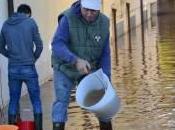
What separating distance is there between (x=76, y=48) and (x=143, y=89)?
625 centimetres

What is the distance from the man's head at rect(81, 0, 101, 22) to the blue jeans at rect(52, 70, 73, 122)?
0.67 metres

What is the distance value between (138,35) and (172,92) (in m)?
14.6

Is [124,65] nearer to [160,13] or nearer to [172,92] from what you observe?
[172,92]

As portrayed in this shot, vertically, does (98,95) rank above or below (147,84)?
above

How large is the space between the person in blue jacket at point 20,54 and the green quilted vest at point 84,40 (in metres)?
2.14

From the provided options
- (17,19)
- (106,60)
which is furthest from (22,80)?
(106,60)

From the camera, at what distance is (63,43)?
6938 millimetres

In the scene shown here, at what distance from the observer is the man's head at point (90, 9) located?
22.1 feet

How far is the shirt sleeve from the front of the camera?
682cm

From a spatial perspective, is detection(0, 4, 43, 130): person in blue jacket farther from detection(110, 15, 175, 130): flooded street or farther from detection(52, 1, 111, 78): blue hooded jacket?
detection(52, 1, 111, 78): blue hooded jacket

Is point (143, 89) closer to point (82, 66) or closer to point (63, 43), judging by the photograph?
point (63, 43)

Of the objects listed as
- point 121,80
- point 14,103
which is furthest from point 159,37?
point 14,103

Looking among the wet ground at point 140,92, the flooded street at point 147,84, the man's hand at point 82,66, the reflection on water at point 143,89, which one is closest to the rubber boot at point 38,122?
the wet ground at point 140,92

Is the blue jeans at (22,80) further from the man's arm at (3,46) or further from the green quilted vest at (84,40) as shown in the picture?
the green quilted vest at (84,40)
